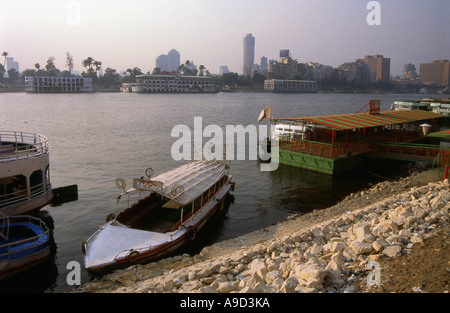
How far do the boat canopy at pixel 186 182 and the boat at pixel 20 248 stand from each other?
4237mm

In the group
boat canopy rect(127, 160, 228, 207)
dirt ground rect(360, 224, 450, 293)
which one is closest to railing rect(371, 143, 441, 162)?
boat canopy rect(127, 160, 228, 207)

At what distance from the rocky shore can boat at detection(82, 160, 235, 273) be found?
1.96 feet

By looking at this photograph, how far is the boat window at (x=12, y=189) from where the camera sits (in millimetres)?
15492

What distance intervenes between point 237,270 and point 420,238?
5208 mm

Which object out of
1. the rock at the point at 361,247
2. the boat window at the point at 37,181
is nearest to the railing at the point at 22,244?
the boat window at the point at 37,181

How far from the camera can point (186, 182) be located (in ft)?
54.3

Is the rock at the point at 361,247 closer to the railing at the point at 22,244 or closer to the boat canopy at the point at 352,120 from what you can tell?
the railing at the point at 22,244

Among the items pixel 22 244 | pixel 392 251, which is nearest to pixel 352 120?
pixel 392 251

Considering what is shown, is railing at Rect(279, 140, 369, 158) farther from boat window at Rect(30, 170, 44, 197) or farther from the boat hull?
boat window at Rect(30, 170, 44, 197)

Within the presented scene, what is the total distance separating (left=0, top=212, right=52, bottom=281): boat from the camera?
1225cm

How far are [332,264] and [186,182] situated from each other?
30.5 ft

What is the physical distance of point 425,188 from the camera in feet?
57.6

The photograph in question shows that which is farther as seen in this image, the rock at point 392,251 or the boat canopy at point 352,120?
the boat canopy at point 352,120

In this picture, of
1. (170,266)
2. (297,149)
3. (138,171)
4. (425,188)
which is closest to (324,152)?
(297,149)
